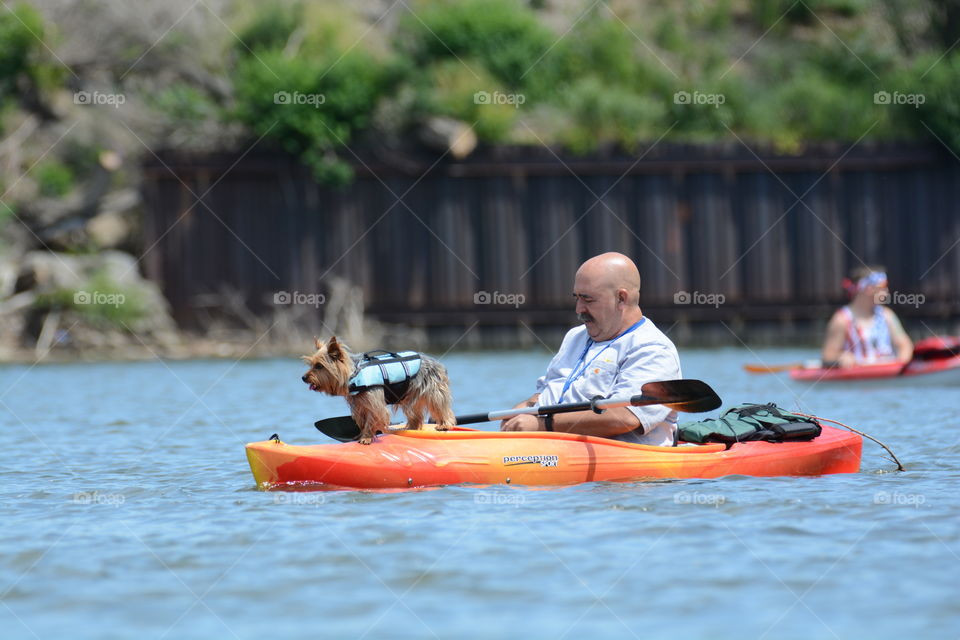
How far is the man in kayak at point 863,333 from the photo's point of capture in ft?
40.0

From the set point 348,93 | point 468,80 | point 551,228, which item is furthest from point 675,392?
point 468,80

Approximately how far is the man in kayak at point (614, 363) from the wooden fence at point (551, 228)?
1153 cm

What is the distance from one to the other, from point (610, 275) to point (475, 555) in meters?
2.05

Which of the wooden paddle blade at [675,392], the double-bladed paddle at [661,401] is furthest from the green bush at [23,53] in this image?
the wooden paddle blade at [675,392]

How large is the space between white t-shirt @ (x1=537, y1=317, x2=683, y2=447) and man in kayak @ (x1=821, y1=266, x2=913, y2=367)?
600 centimetres

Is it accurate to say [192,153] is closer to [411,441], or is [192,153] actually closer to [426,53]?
[426,53]

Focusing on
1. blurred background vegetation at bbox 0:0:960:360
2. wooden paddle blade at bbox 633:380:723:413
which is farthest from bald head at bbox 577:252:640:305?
blurred background vegetation at bbox 0:0:960:360

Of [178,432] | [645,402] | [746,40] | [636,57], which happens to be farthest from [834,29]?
[645,402]

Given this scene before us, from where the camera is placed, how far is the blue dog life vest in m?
6.03

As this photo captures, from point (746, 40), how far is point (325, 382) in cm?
2286

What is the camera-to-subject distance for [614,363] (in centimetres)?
652

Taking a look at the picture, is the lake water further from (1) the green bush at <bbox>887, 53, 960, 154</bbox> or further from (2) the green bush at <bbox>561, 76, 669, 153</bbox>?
(1) the green bush at <bbox>887, 53, 960, 154</bbox>

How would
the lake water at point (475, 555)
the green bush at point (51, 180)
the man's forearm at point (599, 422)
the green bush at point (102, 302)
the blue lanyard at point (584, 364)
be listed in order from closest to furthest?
the lake water at point (475, 555) → the man's forearm at point (599, 422) → the blue lanyard at point (584, 364) → the green bush at point (102, 302) → the green bush at point (51, 180)

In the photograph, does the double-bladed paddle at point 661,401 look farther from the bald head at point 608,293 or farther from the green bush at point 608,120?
the green bush at point 608,120
